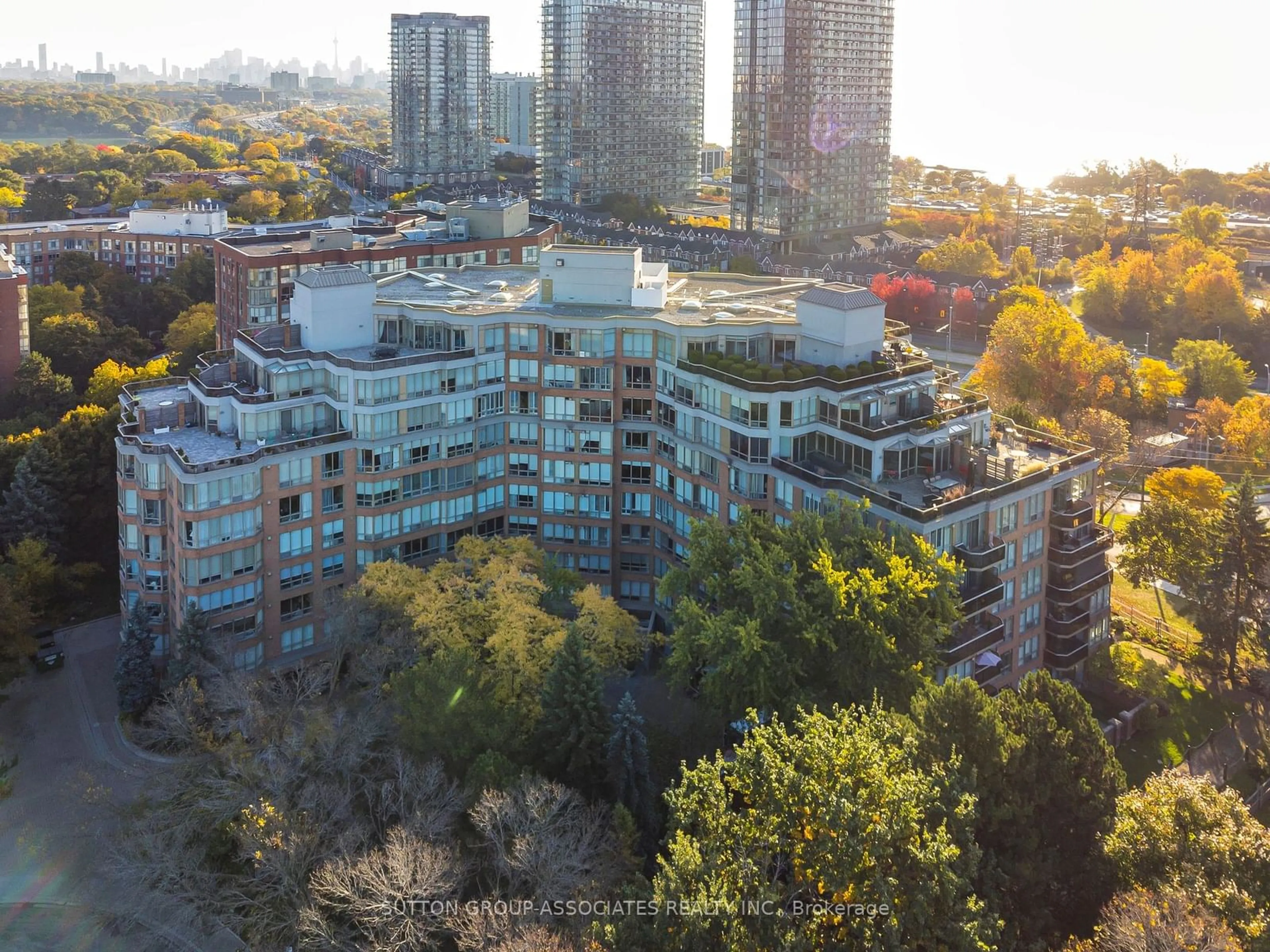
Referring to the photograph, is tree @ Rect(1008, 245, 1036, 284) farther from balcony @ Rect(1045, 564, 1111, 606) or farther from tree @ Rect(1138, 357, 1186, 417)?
balcony @ Rect(1045, 564, 1111, 606)

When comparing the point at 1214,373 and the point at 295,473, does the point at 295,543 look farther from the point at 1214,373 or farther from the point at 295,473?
the point at 1214,373

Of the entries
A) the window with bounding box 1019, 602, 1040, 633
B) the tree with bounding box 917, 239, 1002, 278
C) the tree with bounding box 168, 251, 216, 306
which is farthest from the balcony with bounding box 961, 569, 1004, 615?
the tree with bounding box 917, 239, 1002, 278

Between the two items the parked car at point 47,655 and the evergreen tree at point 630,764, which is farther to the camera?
the parked car at point 47,655

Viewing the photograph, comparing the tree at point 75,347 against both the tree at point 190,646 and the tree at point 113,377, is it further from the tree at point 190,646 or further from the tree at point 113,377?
the tree at point 190,646

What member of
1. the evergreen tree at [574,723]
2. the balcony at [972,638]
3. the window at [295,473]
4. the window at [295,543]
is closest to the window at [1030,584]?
the balcony at [972,638]

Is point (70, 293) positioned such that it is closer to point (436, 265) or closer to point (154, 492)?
point (436, 265)
